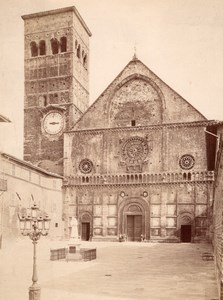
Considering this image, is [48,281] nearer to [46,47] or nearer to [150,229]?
[150,229]

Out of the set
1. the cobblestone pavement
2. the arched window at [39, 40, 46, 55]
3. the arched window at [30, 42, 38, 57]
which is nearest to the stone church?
the arched window at [39, 40, 46, 55]

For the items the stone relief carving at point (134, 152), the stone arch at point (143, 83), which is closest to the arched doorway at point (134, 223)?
the stone relief carving at point (134, 152)

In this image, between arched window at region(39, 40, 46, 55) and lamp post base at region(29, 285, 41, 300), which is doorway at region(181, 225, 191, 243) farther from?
lamp post base at region(29, 285, 41, 300)

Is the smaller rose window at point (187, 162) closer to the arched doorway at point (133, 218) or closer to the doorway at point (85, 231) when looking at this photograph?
the arched doorway at point (133, 218)

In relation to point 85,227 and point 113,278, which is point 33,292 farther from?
point 85,227

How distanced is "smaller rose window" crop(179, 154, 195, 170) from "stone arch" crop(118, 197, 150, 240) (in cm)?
418

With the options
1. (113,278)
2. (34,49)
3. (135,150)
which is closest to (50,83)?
(34,49)

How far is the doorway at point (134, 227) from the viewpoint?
3419cm

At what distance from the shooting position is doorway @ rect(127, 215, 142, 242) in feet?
112

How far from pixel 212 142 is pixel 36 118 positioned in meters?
20.7

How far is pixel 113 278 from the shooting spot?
1416cm

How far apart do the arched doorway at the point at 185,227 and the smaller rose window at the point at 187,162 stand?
365 cm

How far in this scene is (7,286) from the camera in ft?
40.7

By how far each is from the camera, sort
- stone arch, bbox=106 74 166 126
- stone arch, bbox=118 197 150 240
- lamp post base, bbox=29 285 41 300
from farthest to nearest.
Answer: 1. stone arch, bbox=106 74 166 126
2. stone arch, bbox=118 197 150 240
3. lamp post base, bbox=29 285 41 300
